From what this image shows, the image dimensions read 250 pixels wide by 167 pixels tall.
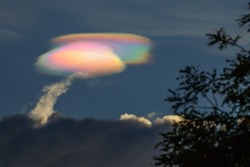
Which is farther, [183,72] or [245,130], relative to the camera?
[183,72]

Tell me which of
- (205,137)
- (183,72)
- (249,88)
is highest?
(183,72)

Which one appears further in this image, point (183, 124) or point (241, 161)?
point (183, 124)

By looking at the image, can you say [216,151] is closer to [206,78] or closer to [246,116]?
[246,116]

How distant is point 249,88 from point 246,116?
149 cm

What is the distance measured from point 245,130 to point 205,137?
6.93 ft

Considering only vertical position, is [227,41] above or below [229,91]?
above

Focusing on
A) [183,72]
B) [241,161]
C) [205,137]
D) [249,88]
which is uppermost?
[183,72]

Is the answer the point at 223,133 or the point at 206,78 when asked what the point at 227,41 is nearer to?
the point at 206,78

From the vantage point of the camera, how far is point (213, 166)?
28.4m

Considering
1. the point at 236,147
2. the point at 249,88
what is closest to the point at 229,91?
the point at 249,88

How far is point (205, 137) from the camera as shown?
96.2 feet

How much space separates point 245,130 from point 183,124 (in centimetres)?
337

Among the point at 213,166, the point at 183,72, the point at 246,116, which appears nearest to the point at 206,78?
the point at 183,72

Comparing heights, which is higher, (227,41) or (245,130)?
(227,41)
